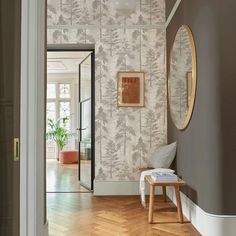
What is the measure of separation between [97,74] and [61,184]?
2.23 meters

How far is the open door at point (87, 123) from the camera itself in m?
5.10

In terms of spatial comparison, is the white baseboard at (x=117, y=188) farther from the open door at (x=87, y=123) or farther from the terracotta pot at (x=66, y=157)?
the terracotta pot at (x=66, y=157)

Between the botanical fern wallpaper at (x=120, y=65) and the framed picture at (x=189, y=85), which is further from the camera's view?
the botanical fern wallpaper at (x=120, y=65)

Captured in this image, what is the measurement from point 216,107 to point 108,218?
72.8 inches

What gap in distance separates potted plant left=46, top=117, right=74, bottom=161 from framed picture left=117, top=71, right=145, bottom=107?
532 centimetres

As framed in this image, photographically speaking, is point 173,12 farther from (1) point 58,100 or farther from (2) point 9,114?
(1) point 58,100

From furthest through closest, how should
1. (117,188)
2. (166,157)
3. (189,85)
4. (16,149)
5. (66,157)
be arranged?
(66,157) → (117,188) → (166,157) → (189,85) → (16,149)

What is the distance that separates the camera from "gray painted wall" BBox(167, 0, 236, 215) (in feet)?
8.82

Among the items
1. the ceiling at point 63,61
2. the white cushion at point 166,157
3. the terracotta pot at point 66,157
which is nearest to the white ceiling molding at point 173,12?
the white cushion at point 166,157

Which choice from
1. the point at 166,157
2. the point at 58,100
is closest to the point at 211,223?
the point at 166,157

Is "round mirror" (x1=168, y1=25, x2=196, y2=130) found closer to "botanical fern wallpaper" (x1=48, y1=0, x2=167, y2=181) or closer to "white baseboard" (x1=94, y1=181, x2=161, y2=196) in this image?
"botanical fern wallpaper" (x1=48, y1=0, x2=167, y2=181)

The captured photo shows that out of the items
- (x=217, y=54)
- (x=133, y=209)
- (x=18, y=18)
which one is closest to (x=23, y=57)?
(x=18, y=18)

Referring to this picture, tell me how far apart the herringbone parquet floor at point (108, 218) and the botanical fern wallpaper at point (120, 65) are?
1.94ft

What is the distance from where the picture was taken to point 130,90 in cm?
489
